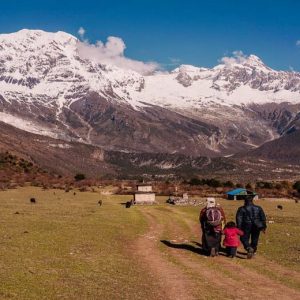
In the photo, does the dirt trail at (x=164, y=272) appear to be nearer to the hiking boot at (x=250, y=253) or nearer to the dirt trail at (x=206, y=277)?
the dirt trail at (x=206, y=277)

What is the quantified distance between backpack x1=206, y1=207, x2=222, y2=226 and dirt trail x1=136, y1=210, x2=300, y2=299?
1.68m

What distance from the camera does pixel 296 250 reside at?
1238 inches

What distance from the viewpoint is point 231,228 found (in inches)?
1115

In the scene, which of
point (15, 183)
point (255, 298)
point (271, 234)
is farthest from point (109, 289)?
point (15, 183)

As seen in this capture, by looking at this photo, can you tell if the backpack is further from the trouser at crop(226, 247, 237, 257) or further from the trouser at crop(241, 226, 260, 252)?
the trouser at crop(241, 226, 260, 252)

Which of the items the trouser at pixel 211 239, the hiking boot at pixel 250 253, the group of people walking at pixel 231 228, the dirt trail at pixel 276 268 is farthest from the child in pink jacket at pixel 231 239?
the dirt trail at pixel 276 268

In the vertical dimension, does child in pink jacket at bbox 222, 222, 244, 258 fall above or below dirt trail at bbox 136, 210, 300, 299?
above

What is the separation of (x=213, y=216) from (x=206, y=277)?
6542 mm

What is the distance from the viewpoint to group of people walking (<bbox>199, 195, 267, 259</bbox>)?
28141mm

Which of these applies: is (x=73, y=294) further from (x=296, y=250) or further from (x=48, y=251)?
(x=296, y=250)

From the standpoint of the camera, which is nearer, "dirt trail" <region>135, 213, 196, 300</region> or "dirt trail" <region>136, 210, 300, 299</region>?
"dirt trail" <region>135, 213, 196, 300</region>

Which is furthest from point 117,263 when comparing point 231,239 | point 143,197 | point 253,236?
point 143,197

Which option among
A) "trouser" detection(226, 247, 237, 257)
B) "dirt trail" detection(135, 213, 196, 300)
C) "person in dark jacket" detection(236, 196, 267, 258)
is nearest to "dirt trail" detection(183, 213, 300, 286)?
"person in dark jacket" detection(236, 196, 267, 258)

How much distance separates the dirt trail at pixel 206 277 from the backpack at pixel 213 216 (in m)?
1.68
